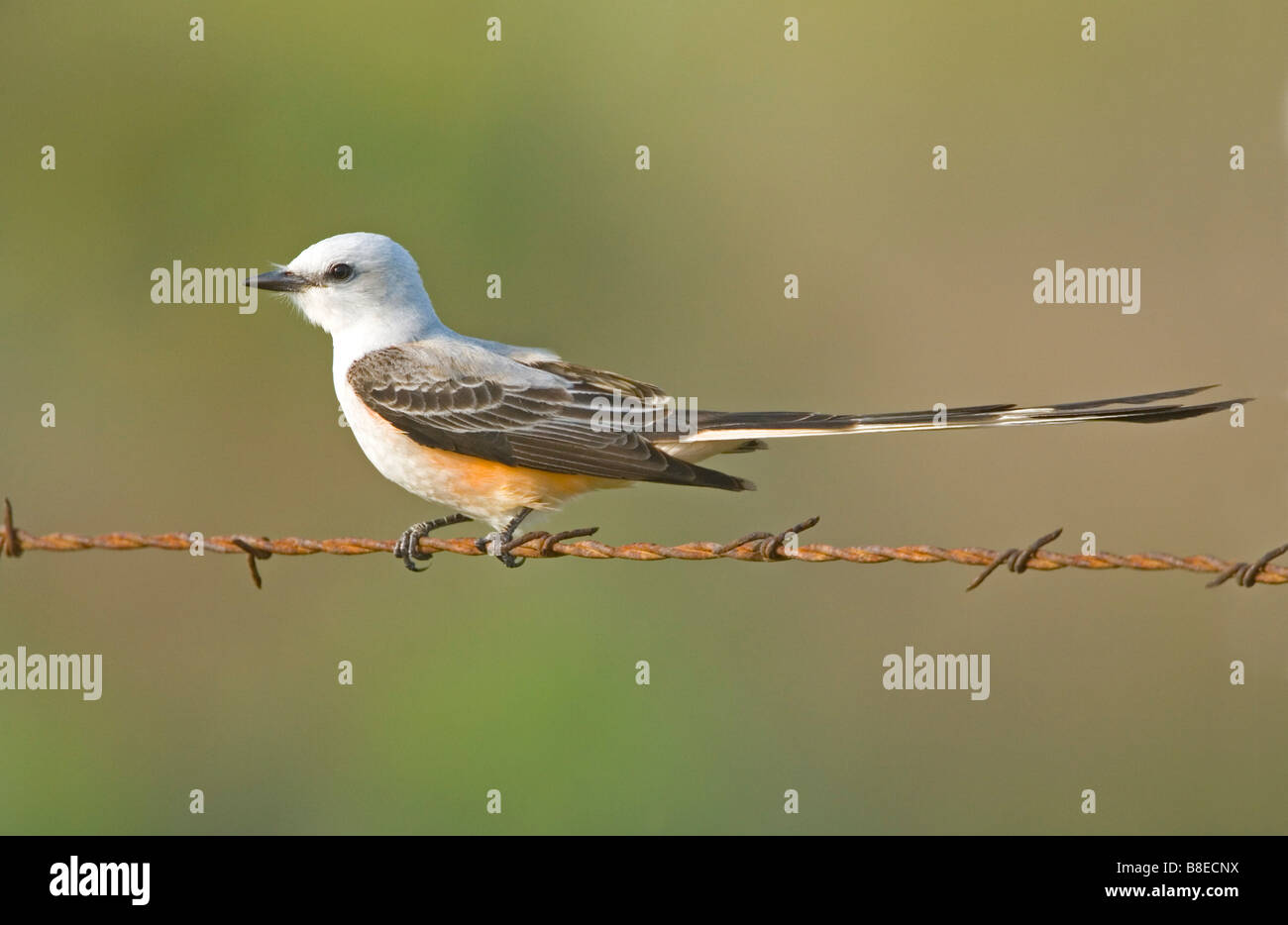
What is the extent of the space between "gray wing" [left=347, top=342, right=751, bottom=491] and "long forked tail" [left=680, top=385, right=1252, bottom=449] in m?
0.23

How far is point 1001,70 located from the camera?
1163 centimetres

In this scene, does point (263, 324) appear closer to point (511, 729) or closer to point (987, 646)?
point (511, 729)

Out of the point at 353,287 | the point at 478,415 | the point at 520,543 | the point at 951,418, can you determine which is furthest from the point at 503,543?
the point at 951,418

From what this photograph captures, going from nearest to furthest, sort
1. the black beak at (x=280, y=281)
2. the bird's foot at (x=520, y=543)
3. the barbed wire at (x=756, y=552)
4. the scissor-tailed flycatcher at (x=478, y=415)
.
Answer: the barbed wire at (x=756, y=552), the bird's foot at (x=520, y=543), the scissor-tailed flycatcher at (x=478, y=415), the black beak at (x=280, y=281)

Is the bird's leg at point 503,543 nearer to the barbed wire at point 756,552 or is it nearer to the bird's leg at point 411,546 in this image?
the barbed wire at point 756,552

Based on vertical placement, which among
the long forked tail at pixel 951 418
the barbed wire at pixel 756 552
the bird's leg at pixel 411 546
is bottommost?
the barbed wire at pixel 756 552

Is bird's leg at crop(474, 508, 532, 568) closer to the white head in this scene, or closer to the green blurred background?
the white head

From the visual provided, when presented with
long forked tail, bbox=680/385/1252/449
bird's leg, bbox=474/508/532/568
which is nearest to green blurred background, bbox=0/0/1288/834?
bird's leg, bbox=474/508/532/568

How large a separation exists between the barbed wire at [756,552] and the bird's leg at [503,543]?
1.9 inches

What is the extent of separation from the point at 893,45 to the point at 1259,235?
11.5 feet

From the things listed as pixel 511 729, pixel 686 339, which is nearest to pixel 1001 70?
pixel 686 339

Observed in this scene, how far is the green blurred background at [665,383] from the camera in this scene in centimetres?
854

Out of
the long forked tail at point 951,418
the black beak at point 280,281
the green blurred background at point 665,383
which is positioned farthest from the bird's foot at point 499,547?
the green blurred background at point 665,383

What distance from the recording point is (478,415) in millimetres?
5832
